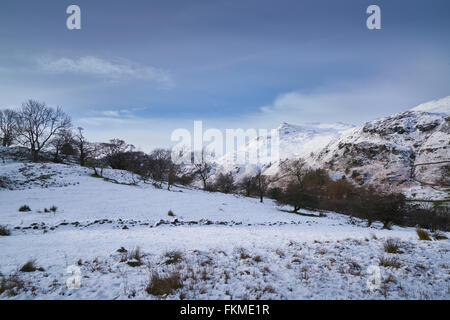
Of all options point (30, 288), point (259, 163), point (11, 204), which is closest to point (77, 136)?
point (11, 204)

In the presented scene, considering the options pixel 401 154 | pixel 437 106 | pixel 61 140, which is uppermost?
pixel 437 106

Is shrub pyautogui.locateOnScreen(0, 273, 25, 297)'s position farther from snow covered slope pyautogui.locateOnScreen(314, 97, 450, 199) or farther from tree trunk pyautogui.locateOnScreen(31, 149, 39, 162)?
snow covered slope pyautogui.locateOnScreen(314, 97, 450, 199)

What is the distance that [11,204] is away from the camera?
13422 mm

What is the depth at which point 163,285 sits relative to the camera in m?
3.73

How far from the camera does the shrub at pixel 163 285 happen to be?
3.57m

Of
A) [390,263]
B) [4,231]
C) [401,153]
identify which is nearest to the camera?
[390,263]

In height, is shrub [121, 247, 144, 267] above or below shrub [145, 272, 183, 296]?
below

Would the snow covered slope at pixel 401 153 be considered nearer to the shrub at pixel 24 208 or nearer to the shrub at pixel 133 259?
the shrub at pixel 133 259

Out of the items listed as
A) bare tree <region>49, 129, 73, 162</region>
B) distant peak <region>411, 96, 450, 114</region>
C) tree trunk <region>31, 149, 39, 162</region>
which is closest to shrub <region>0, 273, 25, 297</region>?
tree trunk <region>31, 149, 39, 162</region>

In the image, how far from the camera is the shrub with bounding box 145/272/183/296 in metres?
3.57

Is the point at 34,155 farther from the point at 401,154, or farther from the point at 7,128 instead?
the point at 401,154

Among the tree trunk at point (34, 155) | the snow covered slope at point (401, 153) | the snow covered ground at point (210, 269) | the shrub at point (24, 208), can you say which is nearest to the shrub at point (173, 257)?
the snow covered ground at point (210, 269)

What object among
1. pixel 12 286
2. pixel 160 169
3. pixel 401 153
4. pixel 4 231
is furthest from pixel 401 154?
pixel 4 231

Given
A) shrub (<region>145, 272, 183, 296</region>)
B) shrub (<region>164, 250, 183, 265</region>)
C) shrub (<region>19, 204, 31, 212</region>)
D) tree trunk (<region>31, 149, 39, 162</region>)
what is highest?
tree trunk (<region>31, 149, 39, 162</region>)
